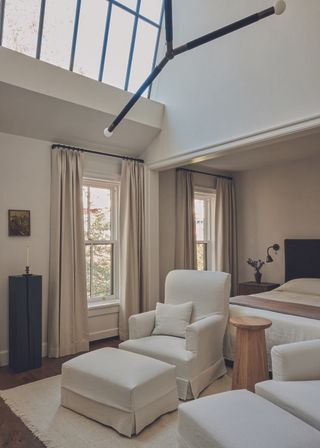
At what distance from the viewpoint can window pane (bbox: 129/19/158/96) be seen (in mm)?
4527

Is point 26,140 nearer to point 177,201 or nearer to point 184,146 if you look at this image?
point 184,146

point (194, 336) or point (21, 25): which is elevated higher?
point (21, 25)

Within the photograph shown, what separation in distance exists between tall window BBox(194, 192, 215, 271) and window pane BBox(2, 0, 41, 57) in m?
3.44

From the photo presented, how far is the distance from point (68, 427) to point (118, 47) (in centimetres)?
410

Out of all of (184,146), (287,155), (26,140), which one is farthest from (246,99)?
(26,140)

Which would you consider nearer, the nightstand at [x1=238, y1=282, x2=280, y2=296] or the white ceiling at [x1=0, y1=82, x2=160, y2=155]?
the white ceiling at [x1=0, y1=82, x2=160, y2=155]

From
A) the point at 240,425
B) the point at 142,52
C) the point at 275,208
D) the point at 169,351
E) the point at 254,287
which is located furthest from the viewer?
the point at 275,208

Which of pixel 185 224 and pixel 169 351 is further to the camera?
pixel 185 224

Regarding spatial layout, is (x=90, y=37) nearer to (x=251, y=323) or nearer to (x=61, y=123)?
(x=61, y=123)

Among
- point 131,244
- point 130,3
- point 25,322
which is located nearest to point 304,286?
point 131,244

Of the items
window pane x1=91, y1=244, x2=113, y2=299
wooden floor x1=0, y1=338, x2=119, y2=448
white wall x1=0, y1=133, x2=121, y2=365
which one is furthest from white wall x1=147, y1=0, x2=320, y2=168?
wooden floor x1=0, y1=338, x2=119, y2=448

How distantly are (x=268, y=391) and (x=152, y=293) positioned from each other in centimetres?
287

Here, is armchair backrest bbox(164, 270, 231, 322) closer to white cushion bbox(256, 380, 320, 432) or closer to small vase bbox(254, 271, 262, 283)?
white cushion bbox(256, 380, 320, 432)

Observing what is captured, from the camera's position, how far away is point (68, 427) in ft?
8.08
